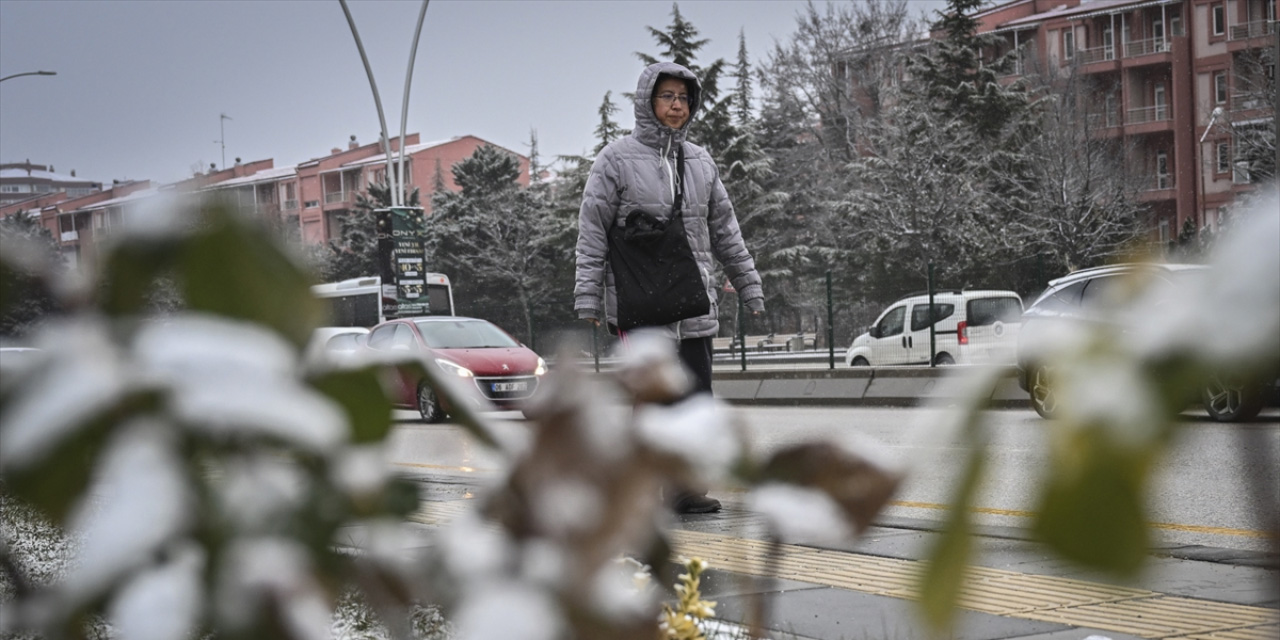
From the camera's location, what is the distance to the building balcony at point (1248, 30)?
4175 cm

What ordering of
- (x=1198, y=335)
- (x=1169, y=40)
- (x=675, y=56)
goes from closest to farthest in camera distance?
(x=1198, y=335)
(x=675, y=56)
(x=1169, y=40)

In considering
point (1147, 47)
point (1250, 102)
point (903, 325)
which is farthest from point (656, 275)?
point (1147, 47)

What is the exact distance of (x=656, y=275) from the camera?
5.15m

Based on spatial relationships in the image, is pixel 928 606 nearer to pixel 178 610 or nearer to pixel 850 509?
pixel 850 509

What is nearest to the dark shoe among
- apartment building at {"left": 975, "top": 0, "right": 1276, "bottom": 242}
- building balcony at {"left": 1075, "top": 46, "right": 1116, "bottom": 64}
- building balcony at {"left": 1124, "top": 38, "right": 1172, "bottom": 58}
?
apartment building at {"left": 975, "top": 0, "right": 1276, "bottom": 242}

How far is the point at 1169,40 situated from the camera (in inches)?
1849

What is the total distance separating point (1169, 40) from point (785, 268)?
17.3 m

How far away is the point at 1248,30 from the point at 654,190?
1711 inches

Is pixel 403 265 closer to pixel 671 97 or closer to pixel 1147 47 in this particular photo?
pixel 671 97

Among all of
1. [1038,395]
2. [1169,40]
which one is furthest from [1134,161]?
[1038,395]

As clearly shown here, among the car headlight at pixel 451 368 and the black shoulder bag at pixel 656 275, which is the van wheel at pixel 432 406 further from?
the black shoulder bag at pixel 656 275

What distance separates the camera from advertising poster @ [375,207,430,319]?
23.1 meters

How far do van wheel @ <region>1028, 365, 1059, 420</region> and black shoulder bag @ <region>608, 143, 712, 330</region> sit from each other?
477 centimetres

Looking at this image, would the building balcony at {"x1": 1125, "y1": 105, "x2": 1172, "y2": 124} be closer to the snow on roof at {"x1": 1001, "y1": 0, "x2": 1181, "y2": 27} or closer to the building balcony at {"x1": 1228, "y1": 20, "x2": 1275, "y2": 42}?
the building balcony at {"x1": 1228, "y1": 20, "x2": 1275, "y2": 42}
